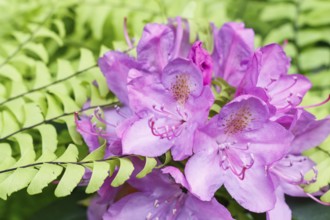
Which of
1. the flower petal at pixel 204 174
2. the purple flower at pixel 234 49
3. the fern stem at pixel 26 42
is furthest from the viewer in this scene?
the fern stem at pixel 26 42

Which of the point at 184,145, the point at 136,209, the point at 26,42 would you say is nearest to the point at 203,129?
the point at 184,145

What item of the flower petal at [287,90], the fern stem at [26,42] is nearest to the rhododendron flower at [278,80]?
the flower petal at [287,90]

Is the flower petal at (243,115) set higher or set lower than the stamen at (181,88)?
lower

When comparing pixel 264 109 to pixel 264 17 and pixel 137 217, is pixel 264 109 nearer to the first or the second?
pixel 137 217

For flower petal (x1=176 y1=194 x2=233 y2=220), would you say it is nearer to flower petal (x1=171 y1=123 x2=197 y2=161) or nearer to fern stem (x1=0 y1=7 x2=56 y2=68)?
flower petal (x1=171 y1=123 x2=197 y2=161)

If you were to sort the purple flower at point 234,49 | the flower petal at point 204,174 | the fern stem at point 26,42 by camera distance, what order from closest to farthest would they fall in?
the flower petal at point 204,174
the purple flower at point 234,49
the fern stem at point 26,42

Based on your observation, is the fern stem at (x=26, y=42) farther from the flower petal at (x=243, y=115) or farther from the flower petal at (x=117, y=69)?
the flower petal at (x=243, y=115)

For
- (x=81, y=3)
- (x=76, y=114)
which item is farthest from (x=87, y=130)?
(x=81, y=3)
